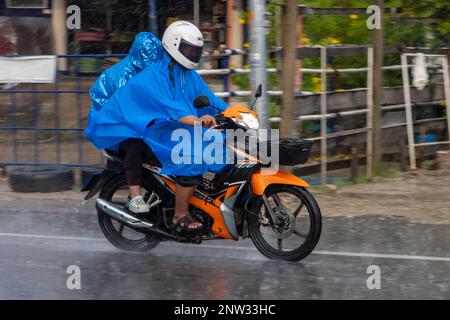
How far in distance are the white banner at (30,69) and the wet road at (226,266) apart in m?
2.64

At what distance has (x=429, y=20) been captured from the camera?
39.7 feet

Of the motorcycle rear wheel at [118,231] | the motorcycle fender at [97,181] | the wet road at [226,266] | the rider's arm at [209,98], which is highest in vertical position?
the rider's arm at [209,98]

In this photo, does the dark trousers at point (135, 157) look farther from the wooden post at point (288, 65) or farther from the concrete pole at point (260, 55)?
the wooden post at point (288, 65)

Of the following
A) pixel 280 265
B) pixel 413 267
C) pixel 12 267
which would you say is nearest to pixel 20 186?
pixel 12 267

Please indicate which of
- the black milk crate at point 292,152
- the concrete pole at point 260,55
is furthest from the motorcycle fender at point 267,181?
the concrete pole at point 260,55

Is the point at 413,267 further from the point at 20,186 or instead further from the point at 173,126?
the point at 20,186

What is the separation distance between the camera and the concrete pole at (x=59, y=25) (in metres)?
16.6

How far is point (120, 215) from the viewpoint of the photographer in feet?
22.2

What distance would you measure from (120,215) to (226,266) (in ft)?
3.38

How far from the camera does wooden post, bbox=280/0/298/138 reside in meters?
9.39

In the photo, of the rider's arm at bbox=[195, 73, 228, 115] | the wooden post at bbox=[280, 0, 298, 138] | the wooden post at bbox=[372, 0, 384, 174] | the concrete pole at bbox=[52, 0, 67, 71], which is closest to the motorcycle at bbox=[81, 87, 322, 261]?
the rider's arm at bbox=[195, 73, 228, 115]

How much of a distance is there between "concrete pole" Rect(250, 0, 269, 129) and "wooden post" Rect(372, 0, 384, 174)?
1979mm

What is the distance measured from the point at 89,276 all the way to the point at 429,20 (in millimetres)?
7858
